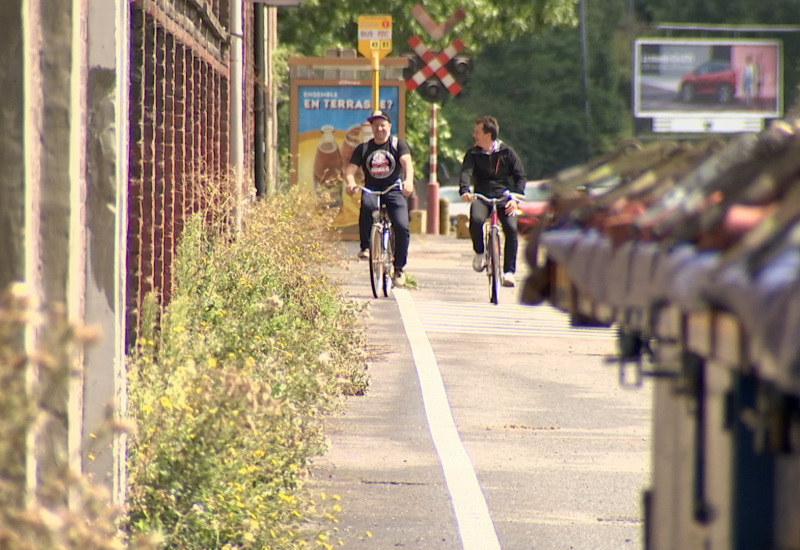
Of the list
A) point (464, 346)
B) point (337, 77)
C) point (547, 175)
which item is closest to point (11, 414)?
point (464, 346)

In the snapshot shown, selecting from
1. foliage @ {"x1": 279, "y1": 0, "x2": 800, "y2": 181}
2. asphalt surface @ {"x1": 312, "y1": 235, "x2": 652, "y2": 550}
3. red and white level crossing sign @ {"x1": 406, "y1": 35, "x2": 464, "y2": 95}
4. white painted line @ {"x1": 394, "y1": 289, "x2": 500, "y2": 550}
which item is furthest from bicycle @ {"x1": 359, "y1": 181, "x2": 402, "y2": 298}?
→ foliage @ {"x1": 279, "y1": 0, "x2": 800, "y2": 181}

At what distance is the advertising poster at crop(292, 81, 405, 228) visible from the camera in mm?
25750

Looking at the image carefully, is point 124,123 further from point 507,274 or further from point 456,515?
point 507,274

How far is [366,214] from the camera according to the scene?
15.4m

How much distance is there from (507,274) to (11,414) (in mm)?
13602

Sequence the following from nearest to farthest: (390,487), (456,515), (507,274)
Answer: (456,515), (390,487), (507,274)

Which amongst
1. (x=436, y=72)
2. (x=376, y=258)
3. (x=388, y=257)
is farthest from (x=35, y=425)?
(x=436, y=72)

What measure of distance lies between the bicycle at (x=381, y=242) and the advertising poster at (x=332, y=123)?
31.9ft

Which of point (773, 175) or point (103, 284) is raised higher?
point (773, 175)

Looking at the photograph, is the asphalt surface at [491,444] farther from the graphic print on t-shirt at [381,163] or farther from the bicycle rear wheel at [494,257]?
the graphic print on t-shirt at [381,163]

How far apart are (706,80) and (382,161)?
45905 millimetres

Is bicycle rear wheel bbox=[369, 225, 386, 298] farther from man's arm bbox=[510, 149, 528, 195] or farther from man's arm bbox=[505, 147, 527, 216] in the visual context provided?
man's arm bbox=[510, 149, 528, 195]

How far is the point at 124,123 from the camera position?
6.09 metres

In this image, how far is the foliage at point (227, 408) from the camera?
19.5ft
